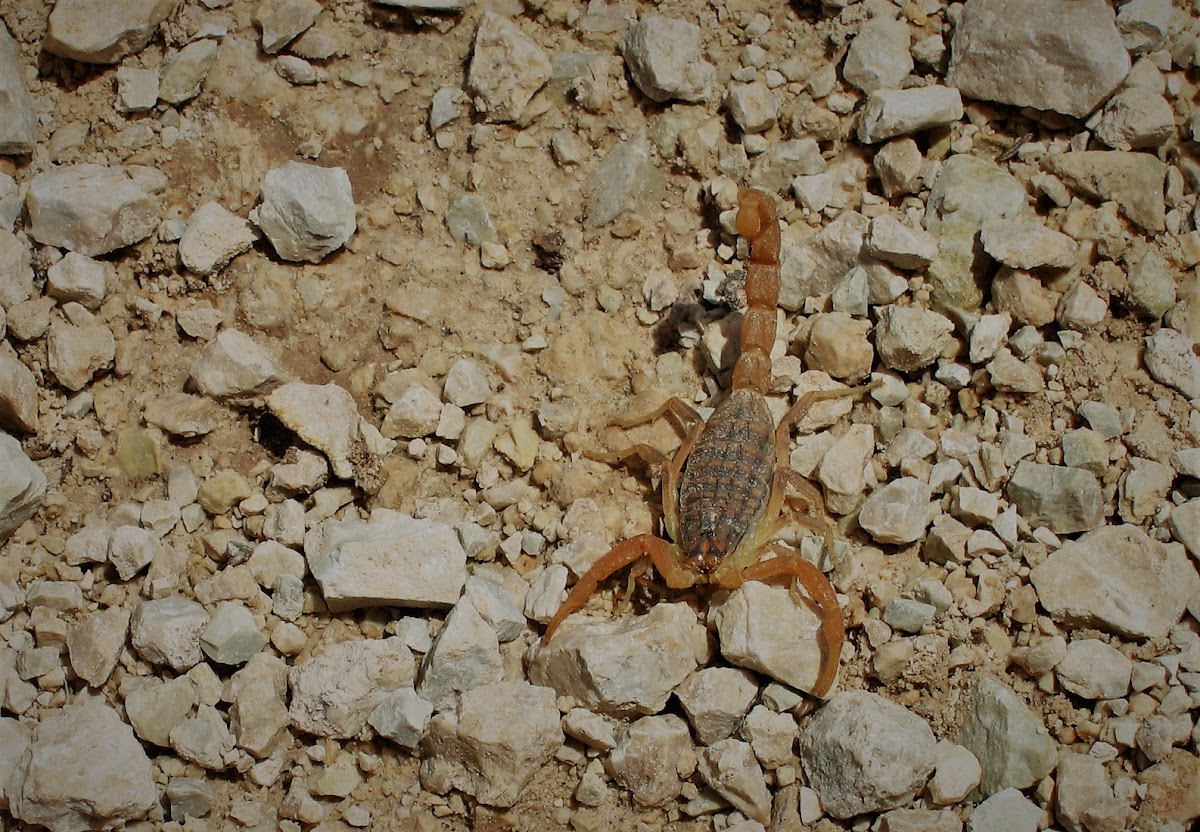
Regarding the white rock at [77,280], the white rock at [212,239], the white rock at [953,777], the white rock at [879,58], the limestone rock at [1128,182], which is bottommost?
the white rock at [953,777]

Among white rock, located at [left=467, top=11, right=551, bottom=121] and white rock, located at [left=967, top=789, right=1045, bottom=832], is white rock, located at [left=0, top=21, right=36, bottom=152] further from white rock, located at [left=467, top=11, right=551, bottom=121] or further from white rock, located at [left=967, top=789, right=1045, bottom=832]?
white rock, located at [left=967, top=789, right=1045, bottom=832]

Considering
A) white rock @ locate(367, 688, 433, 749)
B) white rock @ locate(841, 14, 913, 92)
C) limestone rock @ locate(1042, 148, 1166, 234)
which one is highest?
white rock @ locate(841, 14, 913, 92)

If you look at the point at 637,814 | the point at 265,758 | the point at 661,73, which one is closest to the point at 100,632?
the point at 265,758

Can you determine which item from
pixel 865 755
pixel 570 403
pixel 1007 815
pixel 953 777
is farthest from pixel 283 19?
pixel 1007 815

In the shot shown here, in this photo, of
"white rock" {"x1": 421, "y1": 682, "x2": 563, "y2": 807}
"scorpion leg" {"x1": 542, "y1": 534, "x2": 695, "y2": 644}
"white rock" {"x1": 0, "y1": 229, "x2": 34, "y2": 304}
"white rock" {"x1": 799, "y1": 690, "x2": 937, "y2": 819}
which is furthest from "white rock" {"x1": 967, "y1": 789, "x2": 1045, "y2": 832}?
"white rock" {"x1": 0, "y1": 229, "x2": 34, "y2": 304}

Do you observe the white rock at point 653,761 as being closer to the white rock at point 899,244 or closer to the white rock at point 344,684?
the white rock at point 344,684

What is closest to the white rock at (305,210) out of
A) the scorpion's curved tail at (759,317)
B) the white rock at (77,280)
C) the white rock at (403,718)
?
the white rock at (77,280)

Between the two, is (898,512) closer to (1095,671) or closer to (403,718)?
(1095,671)

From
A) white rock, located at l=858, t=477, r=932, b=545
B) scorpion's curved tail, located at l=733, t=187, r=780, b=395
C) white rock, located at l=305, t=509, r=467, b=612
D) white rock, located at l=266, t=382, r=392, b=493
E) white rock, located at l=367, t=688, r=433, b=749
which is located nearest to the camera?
white rock, located at l=367, t=688, r=433, b=749
